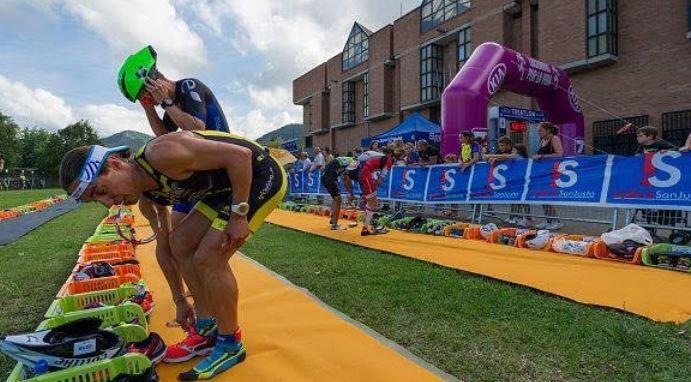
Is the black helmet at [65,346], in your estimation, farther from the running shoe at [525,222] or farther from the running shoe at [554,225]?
the running shoe at [525,222]

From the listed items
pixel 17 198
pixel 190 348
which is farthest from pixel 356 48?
pixel 190 348

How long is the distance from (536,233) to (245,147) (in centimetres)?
547

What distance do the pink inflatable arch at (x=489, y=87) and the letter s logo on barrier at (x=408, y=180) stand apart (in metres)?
2.21

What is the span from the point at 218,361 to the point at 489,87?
11540 millimetres

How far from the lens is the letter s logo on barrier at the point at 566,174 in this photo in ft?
24.7

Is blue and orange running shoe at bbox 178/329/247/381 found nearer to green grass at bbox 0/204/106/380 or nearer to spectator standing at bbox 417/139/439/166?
green grass at bbox 0/204/106/380

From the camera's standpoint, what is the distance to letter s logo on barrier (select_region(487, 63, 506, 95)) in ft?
41.5

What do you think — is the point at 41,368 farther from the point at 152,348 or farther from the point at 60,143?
the point at 60,143

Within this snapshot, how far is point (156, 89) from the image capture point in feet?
10.7

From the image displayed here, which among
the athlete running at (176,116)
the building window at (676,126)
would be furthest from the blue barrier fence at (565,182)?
the building window at (676,126)

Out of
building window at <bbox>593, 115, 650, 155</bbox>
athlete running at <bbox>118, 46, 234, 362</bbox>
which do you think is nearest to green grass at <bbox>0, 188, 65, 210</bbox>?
athlete running at <bbox>118, 46, 234, 362</bbox>

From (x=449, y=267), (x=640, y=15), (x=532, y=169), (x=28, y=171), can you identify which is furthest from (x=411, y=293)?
(x=28, y=171)

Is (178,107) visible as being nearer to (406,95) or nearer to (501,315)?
(501,315)

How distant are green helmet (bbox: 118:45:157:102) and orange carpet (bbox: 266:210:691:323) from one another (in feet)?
12.6
